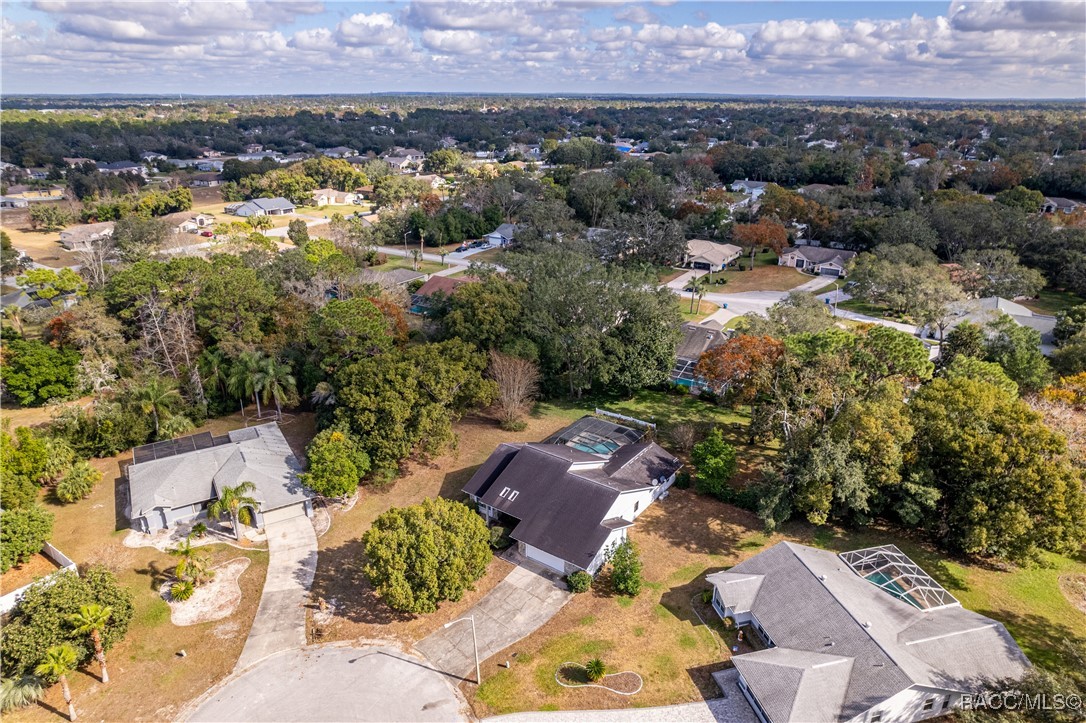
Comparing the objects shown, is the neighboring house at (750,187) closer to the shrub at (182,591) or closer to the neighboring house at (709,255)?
the neighboring house at (709,255)

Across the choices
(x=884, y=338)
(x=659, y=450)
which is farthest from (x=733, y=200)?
(x=659, y=450)

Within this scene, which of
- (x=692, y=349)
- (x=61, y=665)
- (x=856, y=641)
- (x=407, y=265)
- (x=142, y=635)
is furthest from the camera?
(x=407, y=265)

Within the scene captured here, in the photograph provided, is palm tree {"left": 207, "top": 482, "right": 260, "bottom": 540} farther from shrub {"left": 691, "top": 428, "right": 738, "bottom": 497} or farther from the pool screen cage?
the pool screen cage

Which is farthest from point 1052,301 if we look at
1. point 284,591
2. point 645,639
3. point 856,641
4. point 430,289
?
point 284,591

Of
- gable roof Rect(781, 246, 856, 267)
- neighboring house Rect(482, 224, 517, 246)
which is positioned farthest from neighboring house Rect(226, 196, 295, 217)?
gable roof Rect(781, 246, 856, 267)

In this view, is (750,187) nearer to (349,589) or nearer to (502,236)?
(502,236)
